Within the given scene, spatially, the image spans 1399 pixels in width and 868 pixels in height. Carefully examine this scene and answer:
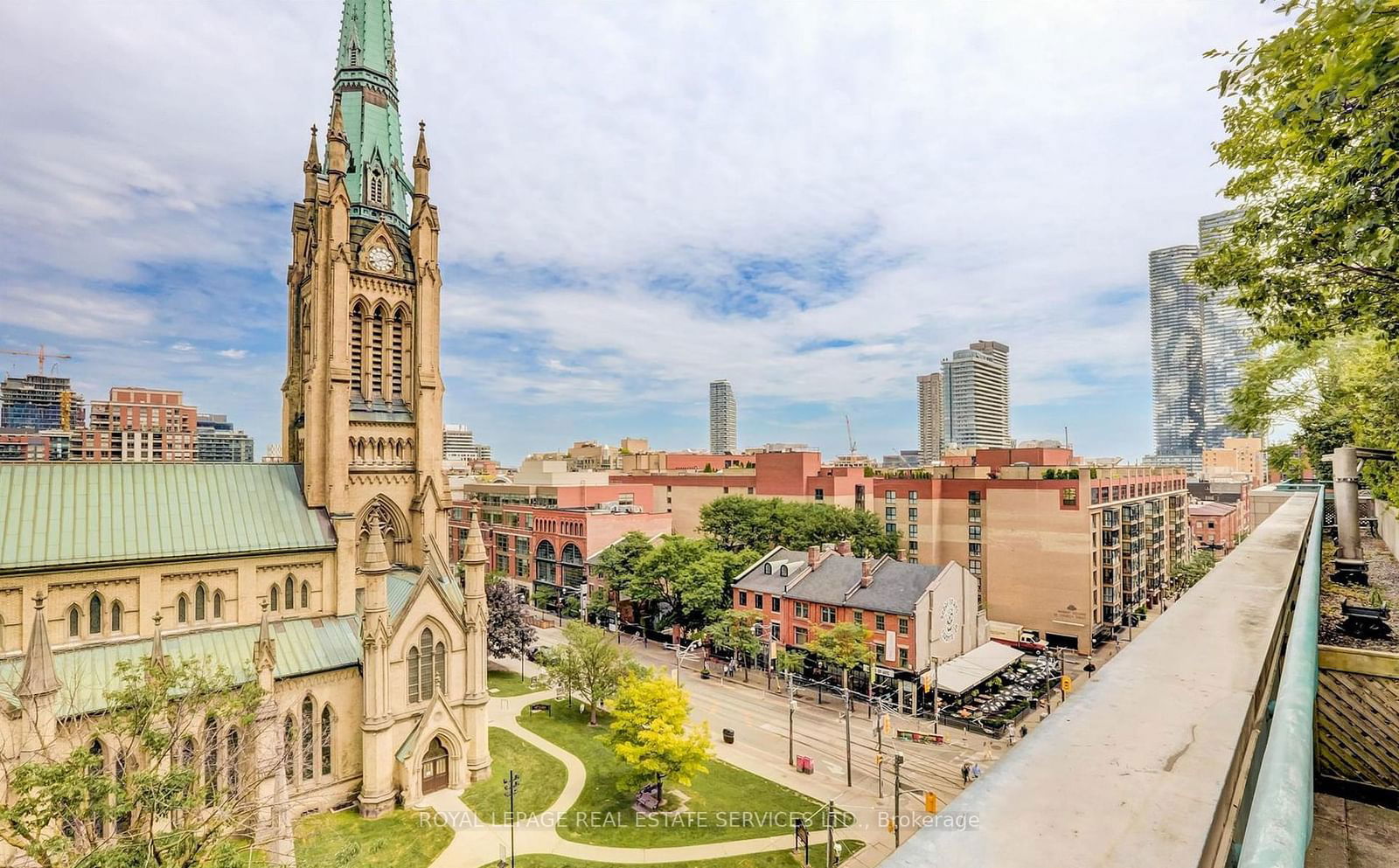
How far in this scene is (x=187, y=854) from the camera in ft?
50.8

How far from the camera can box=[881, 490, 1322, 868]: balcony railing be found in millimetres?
2234

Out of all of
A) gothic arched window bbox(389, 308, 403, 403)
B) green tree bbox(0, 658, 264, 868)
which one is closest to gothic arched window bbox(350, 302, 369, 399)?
gothic arched window bbox(389, 308, 403, 403)

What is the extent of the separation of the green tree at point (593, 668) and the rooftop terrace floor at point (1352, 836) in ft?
116

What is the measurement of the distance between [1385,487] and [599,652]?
114 feet

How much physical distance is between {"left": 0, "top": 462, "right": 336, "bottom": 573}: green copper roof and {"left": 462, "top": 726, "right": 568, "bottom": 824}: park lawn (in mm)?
13974

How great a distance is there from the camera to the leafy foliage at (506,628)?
48469 millimetres

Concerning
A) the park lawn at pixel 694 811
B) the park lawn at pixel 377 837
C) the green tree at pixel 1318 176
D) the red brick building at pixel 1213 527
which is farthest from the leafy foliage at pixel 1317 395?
the red brick building at pixel 1213 527

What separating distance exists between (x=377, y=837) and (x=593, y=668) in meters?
14.4

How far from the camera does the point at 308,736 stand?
92.4ft

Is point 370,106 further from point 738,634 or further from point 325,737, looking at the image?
point 738,634

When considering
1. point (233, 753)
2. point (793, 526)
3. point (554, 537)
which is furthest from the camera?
point (554, 537)

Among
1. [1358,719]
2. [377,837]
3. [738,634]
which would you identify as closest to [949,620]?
[738,634]

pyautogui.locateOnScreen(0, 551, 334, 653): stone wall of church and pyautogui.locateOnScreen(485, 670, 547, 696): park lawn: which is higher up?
pyautogui.locateOnScreen(0, 551, 334, 653): stone wall of church

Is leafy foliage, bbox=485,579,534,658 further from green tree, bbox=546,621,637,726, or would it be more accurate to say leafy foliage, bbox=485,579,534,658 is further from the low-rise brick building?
the low-rise brick building
